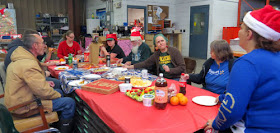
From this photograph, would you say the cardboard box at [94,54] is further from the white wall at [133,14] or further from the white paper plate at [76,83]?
the white wall at [133,14]

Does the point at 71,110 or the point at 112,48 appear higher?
the point at 112,48

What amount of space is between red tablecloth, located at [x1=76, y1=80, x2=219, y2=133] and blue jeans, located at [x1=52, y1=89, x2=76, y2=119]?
0.61 m

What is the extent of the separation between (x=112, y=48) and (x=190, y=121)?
3136 mm

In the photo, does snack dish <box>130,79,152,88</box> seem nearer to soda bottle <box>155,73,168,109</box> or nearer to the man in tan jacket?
soda bottle <box>155,73,168,109</box>

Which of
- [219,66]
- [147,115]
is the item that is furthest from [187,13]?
[147,115]

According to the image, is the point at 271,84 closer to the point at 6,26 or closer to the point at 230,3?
the point at 230,3

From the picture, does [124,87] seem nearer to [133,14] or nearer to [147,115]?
[147,115]

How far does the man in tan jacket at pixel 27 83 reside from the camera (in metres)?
2.02

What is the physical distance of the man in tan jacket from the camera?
202cm

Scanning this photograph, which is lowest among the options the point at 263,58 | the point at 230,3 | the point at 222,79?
the point at 222,79

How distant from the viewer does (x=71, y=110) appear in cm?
241

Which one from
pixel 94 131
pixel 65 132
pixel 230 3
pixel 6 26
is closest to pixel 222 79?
pixel 94 131

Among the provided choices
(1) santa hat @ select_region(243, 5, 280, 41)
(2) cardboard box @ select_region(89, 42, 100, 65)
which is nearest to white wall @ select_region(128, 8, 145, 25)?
(2) cardboard box @ select_region(89, 42, 100, 65)

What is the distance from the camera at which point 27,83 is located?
6.63 ft
